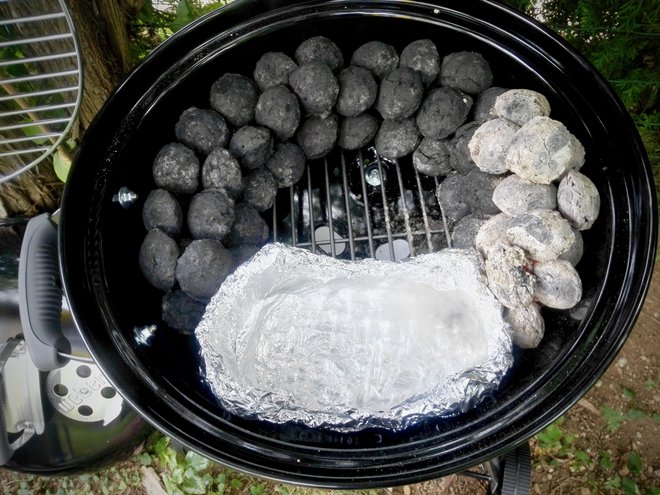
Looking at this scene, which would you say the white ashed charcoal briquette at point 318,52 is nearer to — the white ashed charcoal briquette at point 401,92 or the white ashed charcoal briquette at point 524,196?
the white ashed charcoal briquette at point 401,92

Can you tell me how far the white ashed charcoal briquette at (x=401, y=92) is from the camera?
1.23 metres

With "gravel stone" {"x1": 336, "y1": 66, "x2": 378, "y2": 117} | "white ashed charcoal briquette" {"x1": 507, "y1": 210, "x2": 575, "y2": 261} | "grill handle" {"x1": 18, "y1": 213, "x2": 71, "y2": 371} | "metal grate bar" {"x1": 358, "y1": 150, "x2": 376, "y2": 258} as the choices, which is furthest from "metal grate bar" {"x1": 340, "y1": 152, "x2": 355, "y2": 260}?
"grill handle" {"x1": 18, "y1": 213, "x2": 71, "y2": 371}

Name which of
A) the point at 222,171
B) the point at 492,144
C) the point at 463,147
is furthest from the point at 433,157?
the point at 222,171

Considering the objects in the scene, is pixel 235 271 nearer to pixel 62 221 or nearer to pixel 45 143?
pixel 62 221

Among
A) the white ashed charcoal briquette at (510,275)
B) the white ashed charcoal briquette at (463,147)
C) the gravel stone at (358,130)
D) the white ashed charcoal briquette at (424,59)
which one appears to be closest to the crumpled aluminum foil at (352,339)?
the white ashed charcoal briquette at (510,275)

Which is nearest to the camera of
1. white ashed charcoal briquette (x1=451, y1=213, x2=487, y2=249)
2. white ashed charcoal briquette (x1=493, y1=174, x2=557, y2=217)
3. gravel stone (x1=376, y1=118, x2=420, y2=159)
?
white ashed charcoal briquette (x1=493, y1=174, x2=557, y2=217)

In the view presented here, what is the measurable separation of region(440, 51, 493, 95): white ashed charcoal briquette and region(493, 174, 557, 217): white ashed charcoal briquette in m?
0.27

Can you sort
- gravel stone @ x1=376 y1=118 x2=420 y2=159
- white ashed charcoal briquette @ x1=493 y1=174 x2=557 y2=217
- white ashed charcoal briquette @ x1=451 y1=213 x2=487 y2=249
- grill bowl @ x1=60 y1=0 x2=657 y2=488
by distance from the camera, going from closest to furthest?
grill bowl @ x1=60 y1=0 x2=657 y2=488
white ashed charcoal briquette @ x1=493 y1=174 x2=557 y2=217
white ashed charcoal briquette @ x1=451 y1=213 x2=487 y2=249
gravel stone @ x1=376 y1=118 x2=420 y2=159

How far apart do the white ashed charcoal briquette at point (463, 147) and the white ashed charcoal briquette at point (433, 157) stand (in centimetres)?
2

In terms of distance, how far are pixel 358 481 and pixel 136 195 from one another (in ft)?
2.58

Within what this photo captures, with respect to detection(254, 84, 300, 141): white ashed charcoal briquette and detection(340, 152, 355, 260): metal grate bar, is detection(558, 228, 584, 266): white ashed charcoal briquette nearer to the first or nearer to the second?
detection(340, 152, 355, 260): metal grate bar

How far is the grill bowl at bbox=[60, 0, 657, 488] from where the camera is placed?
0.98 metres

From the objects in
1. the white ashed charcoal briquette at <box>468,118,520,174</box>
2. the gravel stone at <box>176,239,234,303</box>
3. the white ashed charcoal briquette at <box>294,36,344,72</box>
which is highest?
the white ashed charcoal briquette at <box>294,36,344,72</box>

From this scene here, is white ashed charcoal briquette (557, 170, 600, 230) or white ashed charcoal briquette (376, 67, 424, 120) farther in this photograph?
white ashed charcoal briquette (376, 67, 424, 120)
